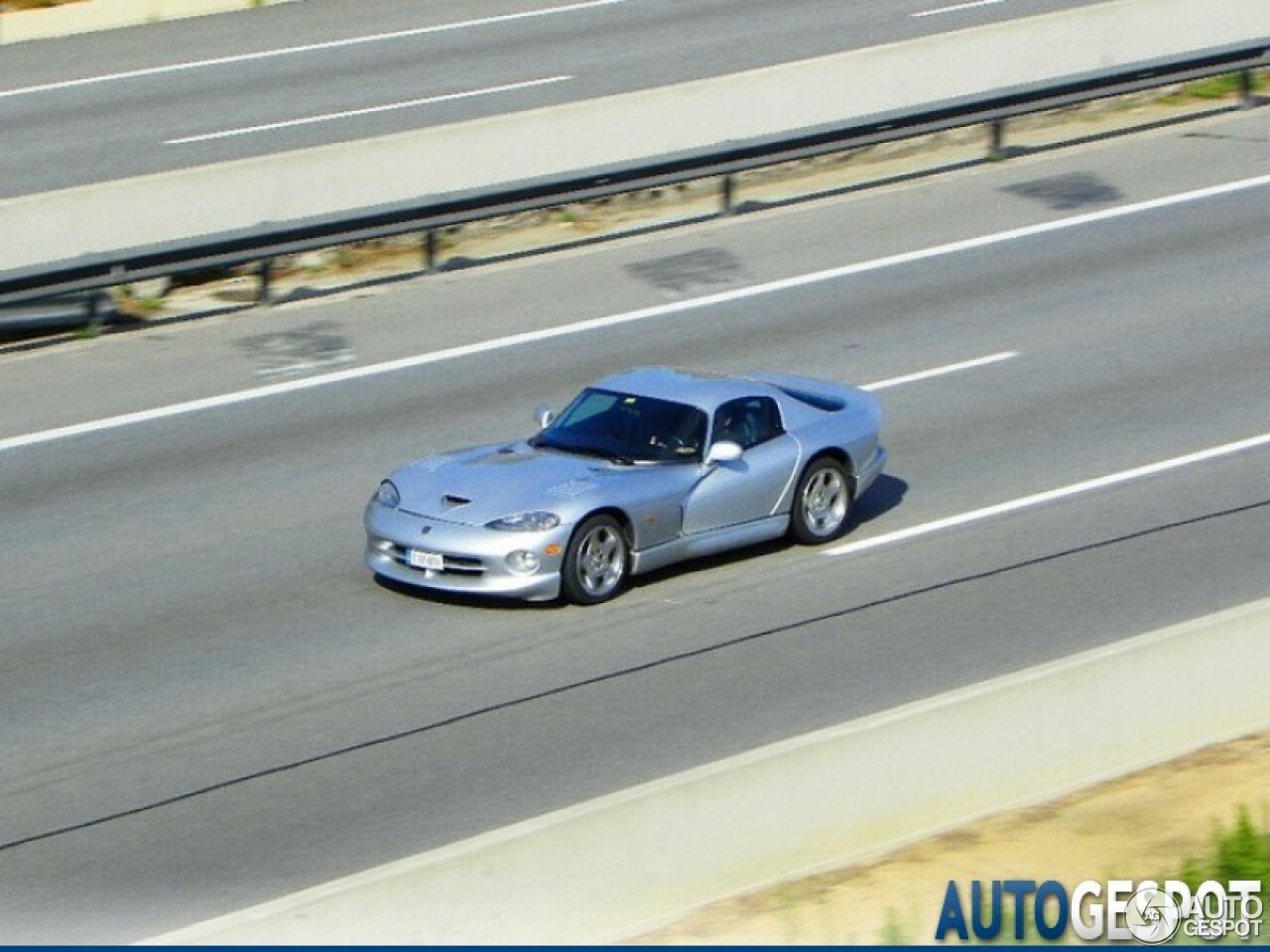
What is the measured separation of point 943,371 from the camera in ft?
61.6

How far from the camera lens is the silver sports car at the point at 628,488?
43.9ft

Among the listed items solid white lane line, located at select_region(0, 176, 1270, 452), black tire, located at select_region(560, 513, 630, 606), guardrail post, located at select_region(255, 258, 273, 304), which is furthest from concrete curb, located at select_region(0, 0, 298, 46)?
black tire, located at select_region(560, 513, 630, 606)

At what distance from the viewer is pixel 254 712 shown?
11891 millimetres

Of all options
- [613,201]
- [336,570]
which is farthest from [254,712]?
[613,201]

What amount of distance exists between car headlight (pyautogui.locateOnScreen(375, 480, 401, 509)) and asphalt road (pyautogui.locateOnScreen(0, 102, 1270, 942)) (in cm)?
59

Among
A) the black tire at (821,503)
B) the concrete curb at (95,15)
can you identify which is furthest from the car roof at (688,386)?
the concrete curb at (95,15)

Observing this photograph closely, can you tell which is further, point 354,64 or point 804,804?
point 354,64

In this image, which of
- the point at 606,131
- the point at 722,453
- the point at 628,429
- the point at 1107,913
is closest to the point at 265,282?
the point at 606,131

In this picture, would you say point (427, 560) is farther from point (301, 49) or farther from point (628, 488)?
point (301, 49)

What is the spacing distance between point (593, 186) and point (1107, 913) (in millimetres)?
15555

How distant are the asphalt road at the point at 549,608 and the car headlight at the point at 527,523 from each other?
586 millimetres

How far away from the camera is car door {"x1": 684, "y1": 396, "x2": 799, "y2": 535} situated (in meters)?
14.2

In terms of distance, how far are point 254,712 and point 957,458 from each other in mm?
6740

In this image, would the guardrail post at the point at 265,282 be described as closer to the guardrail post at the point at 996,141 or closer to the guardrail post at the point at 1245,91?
the guardrail post at the point at 996,141
